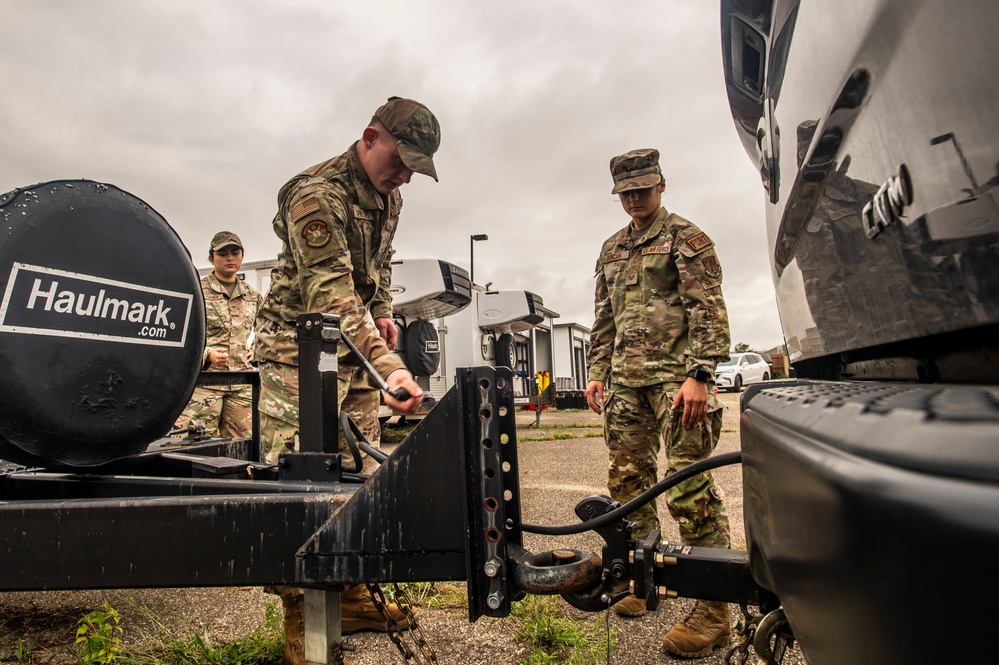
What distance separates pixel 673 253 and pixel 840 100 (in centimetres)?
217

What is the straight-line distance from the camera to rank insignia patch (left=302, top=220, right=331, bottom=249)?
89.3 inches

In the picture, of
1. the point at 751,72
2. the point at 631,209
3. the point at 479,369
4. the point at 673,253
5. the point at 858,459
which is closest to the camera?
the point at 858,459

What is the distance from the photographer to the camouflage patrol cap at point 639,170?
10.1 feet

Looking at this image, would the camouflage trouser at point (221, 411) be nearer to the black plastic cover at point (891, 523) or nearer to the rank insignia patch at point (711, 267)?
the rank insignia patch at point (711, 267)

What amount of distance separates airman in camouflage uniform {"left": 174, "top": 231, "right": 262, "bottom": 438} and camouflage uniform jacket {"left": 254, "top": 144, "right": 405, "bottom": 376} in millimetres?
2741

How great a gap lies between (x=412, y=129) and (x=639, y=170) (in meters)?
1.20

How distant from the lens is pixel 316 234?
2.28m

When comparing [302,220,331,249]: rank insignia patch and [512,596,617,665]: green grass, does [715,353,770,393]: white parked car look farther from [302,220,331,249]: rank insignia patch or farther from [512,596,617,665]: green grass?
[302,220,331,249]: rank insignia patch

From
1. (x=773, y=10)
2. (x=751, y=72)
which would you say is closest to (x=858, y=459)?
(x=773, y=10)

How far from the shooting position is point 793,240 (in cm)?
123

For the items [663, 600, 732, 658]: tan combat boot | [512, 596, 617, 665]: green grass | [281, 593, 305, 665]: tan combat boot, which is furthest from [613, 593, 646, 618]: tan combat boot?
[281, 593, 305, 665]: tan combat boot

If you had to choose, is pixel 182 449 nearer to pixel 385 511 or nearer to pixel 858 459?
pixel 385 511

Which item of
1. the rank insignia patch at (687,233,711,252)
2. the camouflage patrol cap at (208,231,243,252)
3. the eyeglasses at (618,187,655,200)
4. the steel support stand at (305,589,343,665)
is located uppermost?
the camouflage patrol cap at (208,231,243,252)

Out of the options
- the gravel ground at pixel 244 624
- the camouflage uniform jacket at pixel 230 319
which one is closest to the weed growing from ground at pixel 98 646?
the gravel ground at pixel 244 624
